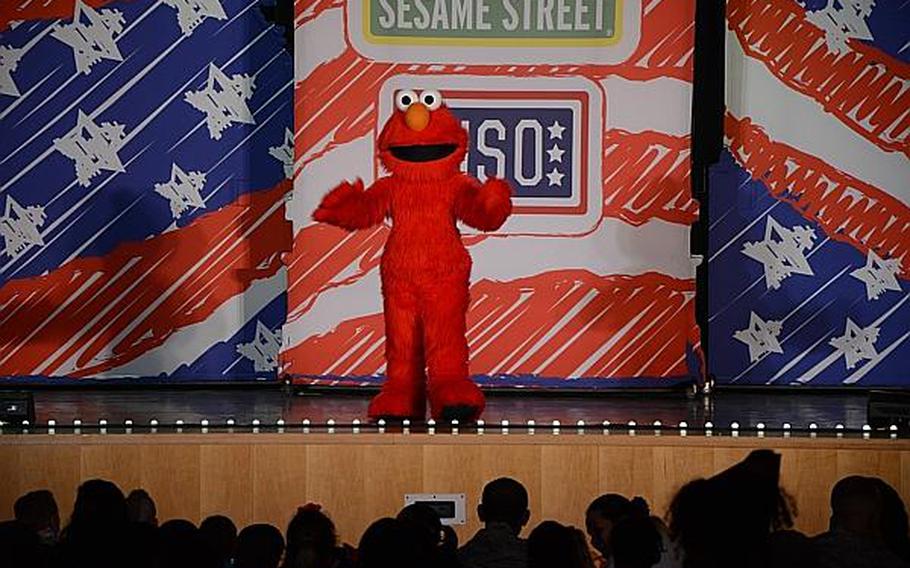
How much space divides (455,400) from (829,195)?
2605 mm

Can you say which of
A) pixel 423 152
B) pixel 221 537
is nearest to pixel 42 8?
pixel 423 152

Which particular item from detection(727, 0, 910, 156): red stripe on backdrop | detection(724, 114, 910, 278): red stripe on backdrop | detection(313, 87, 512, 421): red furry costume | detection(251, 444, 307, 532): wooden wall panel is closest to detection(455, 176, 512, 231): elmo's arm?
detection(313, 87, 512, 421): red furry costume

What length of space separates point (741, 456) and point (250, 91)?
324 cm

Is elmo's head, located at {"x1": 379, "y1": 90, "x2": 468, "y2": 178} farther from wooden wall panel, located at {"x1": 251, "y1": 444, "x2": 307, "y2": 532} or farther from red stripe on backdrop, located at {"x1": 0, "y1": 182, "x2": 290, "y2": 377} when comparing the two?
red stripe on backdrop, located at {"x1": 0, "y1": 182, "x2": 290, "y2": 377}

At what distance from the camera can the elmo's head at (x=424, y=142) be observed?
5.50 metres

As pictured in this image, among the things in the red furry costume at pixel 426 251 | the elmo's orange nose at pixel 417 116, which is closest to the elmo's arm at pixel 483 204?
the red furry costume at pixel 426 251

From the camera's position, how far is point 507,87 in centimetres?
695

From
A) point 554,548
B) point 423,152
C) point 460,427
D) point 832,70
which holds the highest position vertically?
point 832,70

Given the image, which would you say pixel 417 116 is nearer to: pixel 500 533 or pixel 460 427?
pixel 460 427

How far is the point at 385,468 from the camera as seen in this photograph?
493cm

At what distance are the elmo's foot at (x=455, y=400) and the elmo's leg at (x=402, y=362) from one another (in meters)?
0.07

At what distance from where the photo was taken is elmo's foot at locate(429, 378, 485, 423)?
17.7ft

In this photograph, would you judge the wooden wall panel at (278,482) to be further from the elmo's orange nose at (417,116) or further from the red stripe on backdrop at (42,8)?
the red stripe on backdrop at (42,8)

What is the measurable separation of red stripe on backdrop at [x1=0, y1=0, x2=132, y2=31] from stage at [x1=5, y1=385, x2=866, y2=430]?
1.62m
